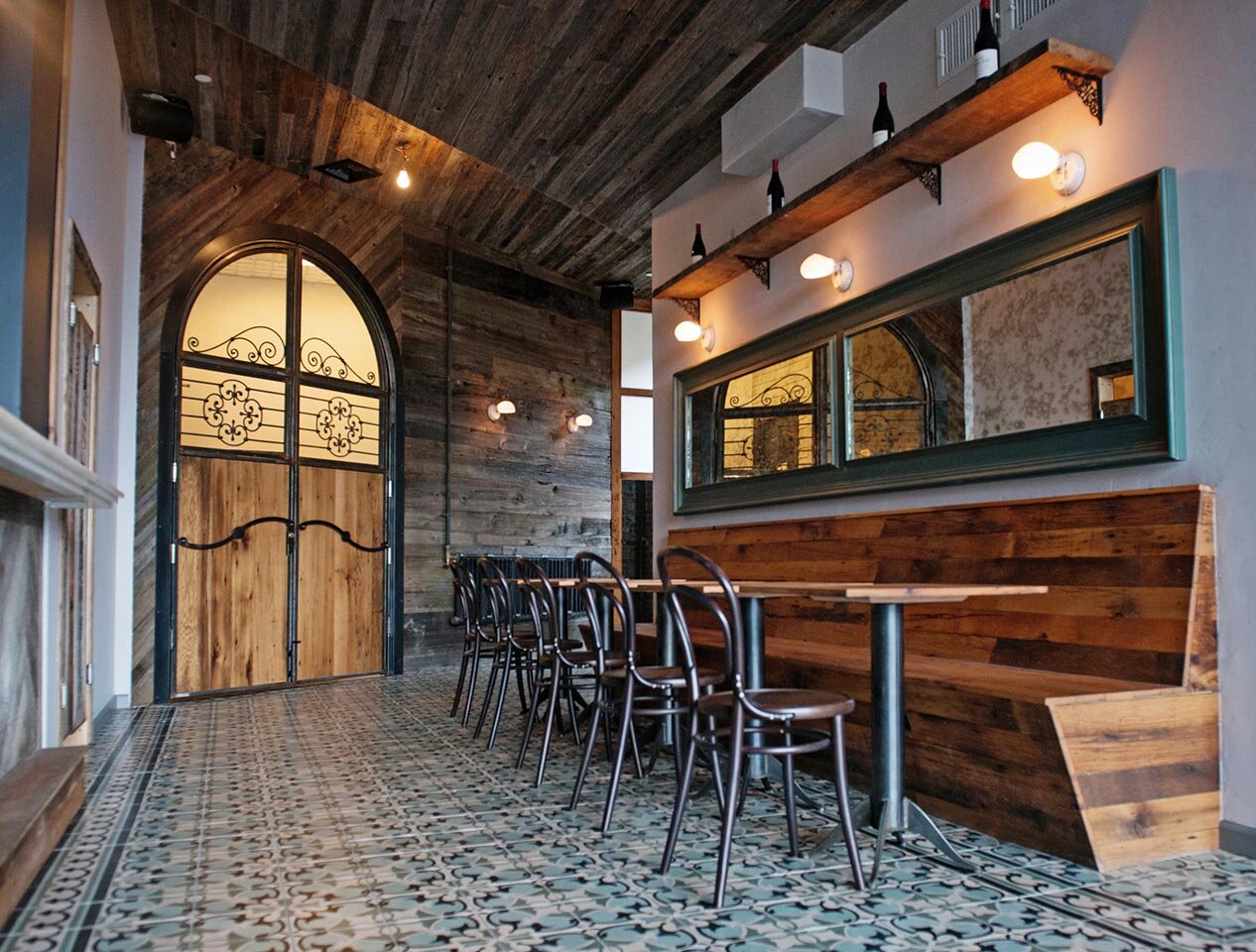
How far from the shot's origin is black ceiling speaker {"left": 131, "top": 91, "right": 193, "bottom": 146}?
19.9ft

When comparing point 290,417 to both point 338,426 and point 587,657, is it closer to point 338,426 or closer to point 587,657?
point 338,426

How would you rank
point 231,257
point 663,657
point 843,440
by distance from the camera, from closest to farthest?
point 663,657, point 843,440, point 231,257

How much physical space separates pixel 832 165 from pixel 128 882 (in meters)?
4.31

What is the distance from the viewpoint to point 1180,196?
304 cm

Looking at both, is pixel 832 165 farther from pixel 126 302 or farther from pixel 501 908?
pixel 126 302

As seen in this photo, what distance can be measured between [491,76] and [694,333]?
1.97m

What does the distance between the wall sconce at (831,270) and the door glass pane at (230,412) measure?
437 cm

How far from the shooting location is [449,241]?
8.53 meters

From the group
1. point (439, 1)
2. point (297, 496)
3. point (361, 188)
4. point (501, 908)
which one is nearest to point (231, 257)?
point (361, 188)

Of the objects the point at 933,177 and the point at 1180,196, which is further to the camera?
the point at 933,177

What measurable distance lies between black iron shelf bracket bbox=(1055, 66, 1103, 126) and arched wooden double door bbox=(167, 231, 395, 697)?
A: 5.78 metres

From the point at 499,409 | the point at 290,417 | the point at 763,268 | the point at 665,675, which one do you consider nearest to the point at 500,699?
the point at 665,675

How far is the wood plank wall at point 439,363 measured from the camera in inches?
258

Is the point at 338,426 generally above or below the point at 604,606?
above
